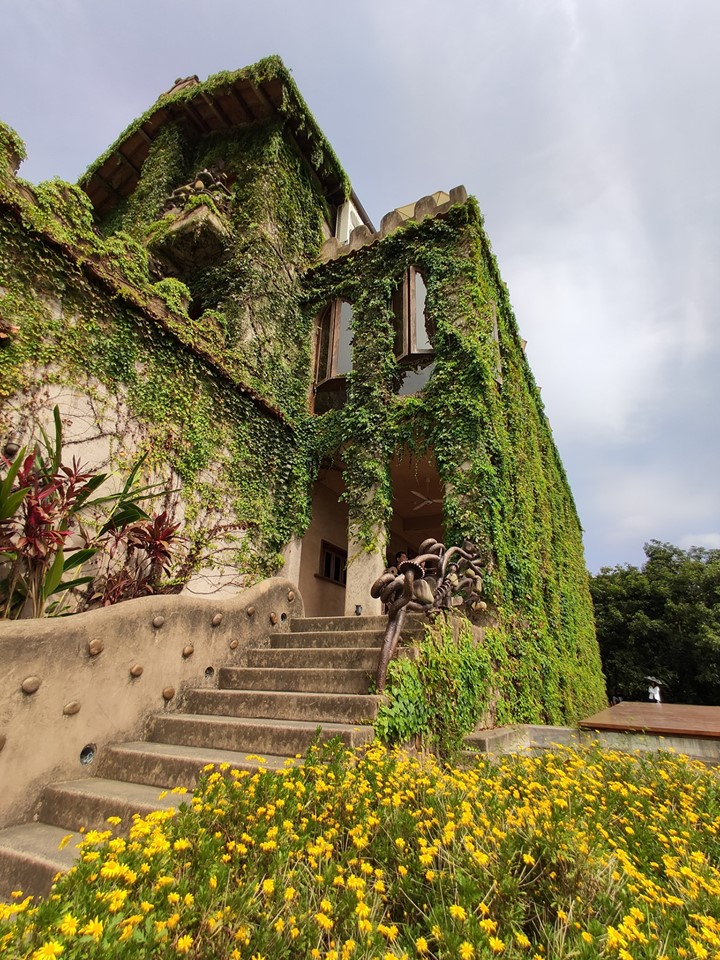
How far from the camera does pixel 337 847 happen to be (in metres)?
2.02

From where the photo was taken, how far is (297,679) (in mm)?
4062

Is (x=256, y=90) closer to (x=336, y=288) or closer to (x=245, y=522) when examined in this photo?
(x=336, y=288)

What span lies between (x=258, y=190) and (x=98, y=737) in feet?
36.6

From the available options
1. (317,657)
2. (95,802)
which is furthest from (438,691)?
(95,802)

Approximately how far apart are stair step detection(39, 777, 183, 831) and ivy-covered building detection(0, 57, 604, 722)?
13.0 feet

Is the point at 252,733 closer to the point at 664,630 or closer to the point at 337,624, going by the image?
the point at 337,624

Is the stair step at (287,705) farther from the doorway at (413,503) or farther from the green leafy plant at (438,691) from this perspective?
the doorway at (413,503)

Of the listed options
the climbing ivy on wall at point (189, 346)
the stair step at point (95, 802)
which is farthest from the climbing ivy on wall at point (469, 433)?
the stair step at point (95, 802)

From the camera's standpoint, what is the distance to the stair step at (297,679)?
151 inches

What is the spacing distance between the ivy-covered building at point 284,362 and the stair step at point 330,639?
1.89 metres

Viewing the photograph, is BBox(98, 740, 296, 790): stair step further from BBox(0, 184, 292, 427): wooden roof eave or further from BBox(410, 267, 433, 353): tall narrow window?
BBox(410, 267, 433, 353): tall narrow window

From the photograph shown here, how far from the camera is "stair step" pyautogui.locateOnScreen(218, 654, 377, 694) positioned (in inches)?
151

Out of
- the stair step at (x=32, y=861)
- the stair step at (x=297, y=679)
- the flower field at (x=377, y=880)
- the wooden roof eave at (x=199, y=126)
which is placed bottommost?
the stair step at (x=32, y=861)

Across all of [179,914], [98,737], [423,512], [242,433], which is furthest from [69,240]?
[423,512]
